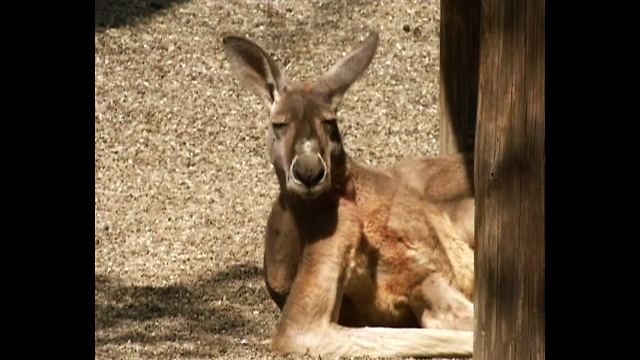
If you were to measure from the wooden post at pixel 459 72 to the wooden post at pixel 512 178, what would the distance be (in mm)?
3504

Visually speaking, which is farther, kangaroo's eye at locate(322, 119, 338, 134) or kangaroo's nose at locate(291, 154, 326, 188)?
kangaroo's eye at locate(322, 119, 338, 134)

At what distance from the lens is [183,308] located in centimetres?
776

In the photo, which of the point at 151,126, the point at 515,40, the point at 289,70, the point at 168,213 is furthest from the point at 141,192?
the point at 515,40

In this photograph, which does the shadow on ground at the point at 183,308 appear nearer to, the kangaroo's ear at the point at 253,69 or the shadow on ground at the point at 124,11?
the kangaroo's ear at the point at 253,69

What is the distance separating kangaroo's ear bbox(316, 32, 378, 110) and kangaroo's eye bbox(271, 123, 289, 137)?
36 centimetres

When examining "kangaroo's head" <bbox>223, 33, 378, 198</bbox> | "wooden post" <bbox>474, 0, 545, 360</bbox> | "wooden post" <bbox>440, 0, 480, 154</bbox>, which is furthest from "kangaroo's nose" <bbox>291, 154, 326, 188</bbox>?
"wooden post" <bbox>440, 0, 480, 154</bbox>

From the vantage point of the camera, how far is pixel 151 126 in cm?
1091

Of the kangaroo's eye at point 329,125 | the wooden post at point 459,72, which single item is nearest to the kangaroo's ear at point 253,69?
the kangaroo's eye at point 329,125

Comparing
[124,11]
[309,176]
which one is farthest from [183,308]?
[124,11]

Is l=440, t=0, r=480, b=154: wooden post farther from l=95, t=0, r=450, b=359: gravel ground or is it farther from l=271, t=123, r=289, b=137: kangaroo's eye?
l=271, t=123, r=289, b=137: kangaroo's eye

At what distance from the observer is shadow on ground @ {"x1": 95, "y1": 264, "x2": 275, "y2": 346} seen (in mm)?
7227

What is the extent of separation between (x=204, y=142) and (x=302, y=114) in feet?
12.1

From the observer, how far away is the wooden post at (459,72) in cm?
887

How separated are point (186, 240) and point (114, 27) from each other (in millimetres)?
3657
